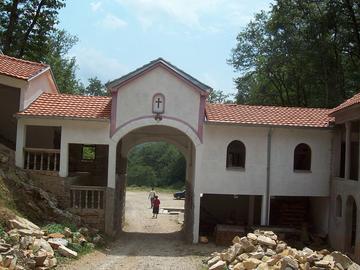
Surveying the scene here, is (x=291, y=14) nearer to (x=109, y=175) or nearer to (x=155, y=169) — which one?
(x=109, y=175)

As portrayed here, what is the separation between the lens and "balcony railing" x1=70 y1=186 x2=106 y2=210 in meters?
23.0

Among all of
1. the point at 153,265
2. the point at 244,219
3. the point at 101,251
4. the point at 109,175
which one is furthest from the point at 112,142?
the point at 244,219

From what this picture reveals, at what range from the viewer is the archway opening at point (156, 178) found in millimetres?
27734

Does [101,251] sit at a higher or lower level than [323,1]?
lower

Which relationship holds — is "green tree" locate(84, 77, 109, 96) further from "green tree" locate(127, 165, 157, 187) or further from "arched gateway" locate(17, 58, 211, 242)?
"arched gateway" locate(17, 58, 211, 242)

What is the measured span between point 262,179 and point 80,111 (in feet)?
29.6

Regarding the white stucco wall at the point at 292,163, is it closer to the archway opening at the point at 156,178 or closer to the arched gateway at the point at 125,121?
the arched gateway at the point at 125,121

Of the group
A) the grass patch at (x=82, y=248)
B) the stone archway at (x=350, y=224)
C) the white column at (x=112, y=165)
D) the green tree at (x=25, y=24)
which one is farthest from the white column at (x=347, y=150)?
the green tree at (x=25, y=24)

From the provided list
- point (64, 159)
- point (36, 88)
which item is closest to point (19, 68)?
point (36, 88)

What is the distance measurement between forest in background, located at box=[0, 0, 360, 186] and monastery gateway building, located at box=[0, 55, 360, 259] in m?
10.9

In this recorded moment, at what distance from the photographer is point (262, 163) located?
80.2 ft

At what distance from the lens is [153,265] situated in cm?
1930

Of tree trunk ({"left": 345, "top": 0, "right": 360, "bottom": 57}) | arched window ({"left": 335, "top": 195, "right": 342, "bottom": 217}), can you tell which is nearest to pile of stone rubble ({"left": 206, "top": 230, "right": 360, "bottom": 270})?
arched window ({"left": 335, "top": 195, "right": 342, "bottom": 217})

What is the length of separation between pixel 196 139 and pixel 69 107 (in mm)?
6049
